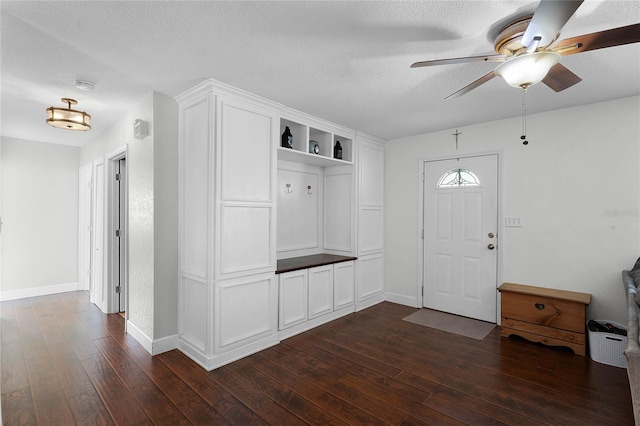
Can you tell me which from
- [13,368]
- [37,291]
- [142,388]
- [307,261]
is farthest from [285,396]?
[37,291]

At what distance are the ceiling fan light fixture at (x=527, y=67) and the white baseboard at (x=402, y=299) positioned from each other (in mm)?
3380

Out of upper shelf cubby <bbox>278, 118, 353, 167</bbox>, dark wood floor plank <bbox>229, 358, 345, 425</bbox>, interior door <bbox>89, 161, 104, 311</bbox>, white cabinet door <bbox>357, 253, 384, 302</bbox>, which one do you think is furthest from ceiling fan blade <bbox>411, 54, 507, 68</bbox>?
interior door <bbox>89, 161, 104, 311</bbox>

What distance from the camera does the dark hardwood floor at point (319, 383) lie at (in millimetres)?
2113

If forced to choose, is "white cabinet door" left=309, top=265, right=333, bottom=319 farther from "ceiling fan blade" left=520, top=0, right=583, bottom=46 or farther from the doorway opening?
"ceiling fan blade" left=520, top=0, right=583, bottom=46

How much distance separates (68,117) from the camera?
334 cm

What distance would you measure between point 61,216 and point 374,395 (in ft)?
19.0

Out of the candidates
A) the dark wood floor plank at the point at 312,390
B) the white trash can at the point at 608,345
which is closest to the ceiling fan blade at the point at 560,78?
the white trash can at the point at 608,345

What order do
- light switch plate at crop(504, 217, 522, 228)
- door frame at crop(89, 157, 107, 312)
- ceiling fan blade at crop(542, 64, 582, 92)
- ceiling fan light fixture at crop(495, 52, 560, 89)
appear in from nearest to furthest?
ceiling fan light fixture at crop(495, 52, 560, 89) < ceiling fan blade at crop(542, 64, 582, 92) < light switch plate at crop(504, 217, 522, 228) < door frame at crop(89, 157, 107, 312)

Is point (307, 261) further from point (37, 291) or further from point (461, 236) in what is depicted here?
point (37, 291)

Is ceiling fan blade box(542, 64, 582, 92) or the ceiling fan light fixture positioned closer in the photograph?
the ceiling fan light fixture

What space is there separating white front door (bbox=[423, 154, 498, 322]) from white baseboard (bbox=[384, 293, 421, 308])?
0.46 ft

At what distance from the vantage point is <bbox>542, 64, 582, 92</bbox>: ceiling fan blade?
1889 millimetres

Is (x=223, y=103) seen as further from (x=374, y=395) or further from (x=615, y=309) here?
(x=615, y=309)

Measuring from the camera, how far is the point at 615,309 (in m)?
3.13
